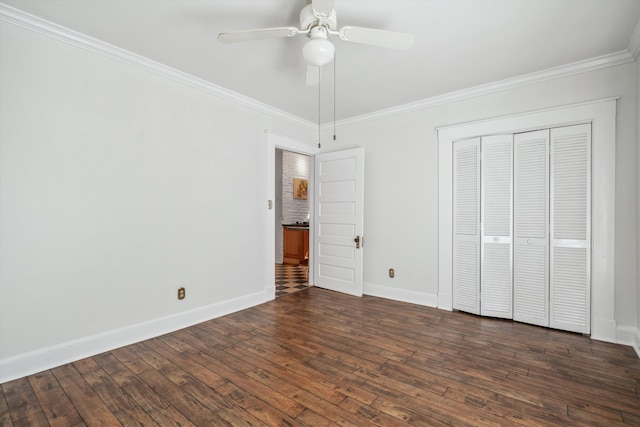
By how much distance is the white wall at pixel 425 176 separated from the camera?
2.67m

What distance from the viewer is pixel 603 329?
2.74m

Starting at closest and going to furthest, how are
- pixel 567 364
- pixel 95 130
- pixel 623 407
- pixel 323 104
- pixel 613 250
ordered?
pixel 623 407 < pixel 567 364 < pixel 95 130 < pixel 613 250 < pixel 323 104

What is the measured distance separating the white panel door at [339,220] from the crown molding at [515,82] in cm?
75

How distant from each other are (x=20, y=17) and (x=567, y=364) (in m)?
4.78

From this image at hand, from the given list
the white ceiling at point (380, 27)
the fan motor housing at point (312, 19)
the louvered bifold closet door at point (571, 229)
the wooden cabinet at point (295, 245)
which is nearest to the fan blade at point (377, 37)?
the fan motor housing at point (312, 19)

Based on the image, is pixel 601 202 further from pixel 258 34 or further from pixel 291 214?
pixel 291 214

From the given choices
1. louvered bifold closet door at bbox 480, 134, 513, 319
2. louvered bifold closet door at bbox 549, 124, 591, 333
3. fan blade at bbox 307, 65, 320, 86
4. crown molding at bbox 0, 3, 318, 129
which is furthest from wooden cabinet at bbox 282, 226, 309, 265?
louvered bifold closet door at bbox 549, 124, 591, 333

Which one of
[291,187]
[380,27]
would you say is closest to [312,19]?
[380,27]

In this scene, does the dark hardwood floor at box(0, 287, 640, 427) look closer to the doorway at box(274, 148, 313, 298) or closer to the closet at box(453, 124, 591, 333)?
the closet at box(453, 124, 591, 333)

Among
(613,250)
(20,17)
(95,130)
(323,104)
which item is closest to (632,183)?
(613,250)

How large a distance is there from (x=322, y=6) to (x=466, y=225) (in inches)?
109

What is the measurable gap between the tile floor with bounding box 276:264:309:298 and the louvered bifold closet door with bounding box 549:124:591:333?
3.17 metres

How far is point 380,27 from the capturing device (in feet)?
7.63

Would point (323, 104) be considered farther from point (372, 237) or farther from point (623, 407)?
point (623, 407)
